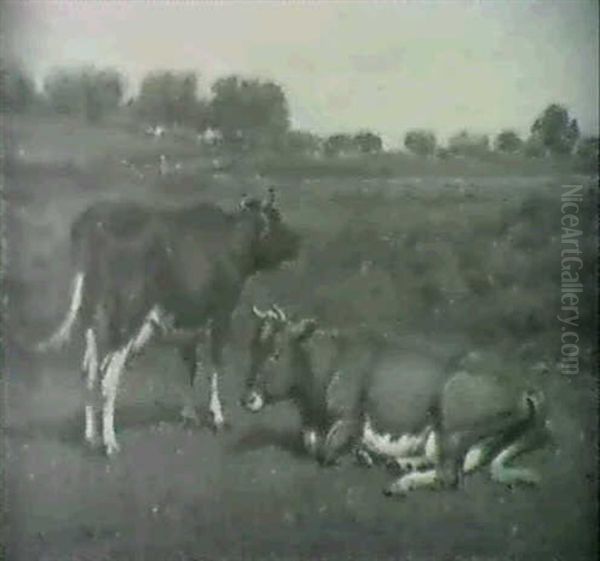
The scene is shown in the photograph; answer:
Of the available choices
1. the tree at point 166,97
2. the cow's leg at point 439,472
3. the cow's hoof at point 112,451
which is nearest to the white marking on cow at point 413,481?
the cow's leg at point 439,472

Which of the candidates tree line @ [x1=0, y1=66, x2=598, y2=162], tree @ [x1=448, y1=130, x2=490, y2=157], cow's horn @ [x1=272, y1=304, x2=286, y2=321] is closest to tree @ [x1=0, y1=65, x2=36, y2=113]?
tree line @ [x1=0, y1=66, x2=598, y2=162]

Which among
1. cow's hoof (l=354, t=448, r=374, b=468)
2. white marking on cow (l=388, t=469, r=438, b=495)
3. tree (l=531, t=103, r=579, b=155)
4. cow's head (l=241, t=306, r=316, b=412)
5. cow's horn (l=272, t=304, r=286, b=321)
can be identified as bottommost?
white marking on cow (l=388, t=469, r=438, b=495)

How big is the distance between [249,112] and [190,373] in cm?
31

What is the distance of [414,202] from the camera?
1.18 metres

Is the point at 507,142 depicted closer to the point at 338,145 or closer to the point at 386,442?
the point at 338,145

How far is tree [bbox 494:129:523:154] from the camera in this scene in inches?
46.4

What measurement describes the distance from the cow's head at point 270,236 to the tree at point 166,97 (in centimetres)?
13

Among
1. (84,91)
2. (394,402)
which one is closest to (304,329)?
(394,402)

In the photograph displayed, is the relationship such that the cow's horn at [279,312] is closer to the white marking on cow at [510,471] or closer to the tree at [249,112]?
Answer: the tree at [249,112]

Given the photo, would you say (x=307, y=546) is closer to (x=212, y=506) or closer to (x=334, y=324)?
(x=212, y=506)

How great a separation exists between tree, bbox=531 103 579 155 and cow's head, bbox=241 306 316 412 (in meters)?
0.35

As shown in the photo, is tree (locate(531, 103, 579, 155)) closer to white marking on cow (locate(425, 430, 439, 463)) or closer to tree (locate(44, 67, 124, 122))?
white marking on cow (locate(425, 430, 439, 463))

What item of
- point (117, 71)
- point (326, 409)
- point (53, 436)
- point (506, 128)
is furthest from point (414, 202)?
point (53, 436)

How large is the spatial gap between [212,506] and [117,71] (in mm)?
518
